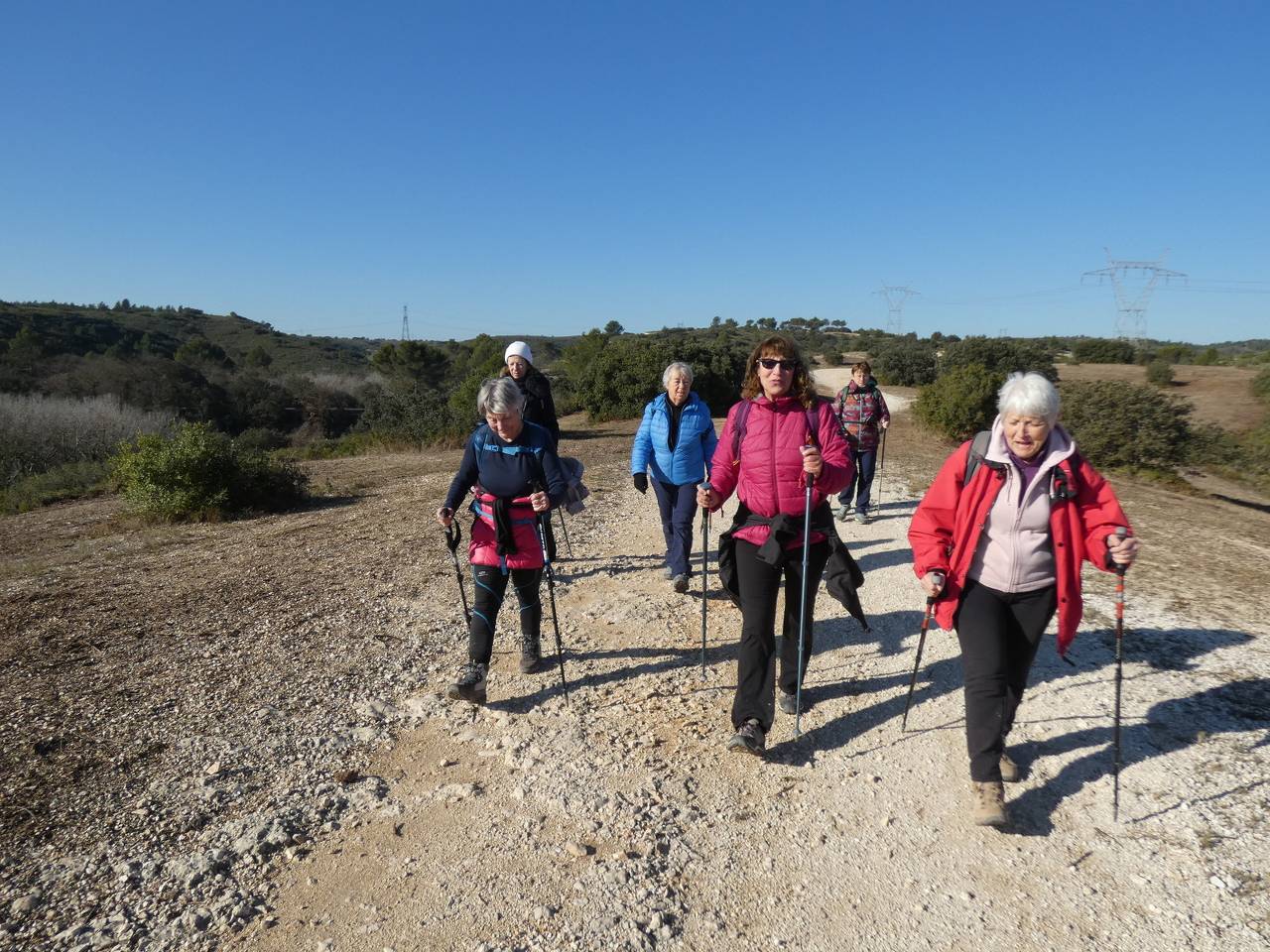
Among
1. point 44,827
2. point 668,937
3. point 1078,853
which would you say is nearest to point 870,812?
point 1078,853

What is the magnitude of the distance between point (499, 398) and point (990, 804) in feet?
10.8

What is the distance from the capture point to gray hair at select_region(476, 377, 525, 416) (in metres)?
4.03

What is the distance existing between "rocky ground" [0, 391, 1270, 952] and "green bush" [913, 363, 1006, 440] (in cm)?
1292

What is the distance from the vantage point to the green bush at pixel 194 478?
10.1m

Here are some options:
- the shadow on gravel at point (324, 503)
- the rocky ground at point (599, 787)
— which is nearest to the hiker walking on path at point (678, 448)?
the rocky ground at point (599, 787)

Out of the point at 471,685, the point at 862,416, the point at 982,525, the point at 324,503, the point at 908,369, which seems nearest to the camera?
the point at 982,525

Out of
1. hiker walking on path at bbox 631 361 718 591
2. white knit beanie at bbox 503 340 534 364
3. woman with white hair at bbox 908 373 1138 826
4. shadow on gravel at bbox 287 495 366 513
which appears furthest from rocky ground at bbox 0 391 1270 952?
shadow on gravel at bbox 287 495 366 513

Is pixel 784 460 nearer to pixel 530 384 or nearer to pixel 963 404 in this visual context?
pixel 530 384

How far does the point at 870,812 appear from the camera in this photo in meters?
3.31

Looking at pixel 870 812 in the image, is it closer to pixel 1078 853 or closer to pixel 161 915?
pixel 1078 853

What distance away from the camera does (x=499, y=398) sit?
4023mm

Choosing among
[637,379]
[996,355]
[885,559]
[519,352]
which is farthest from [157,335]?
[885,559]

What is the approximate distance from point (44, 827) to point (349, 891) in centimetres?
161

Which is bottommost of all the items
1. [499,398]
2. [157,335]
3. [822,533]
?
[822,533]
